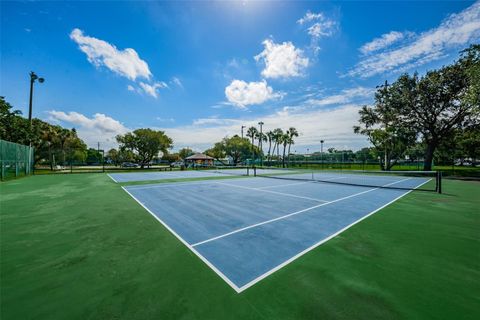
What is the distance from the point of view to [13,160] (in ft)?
60.2

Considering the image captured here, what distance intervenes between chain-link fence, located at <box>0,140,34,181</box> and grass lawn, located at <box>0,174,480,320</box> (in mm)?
17419

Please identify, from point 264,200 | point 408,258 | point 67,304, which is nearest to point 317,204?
point 264,200

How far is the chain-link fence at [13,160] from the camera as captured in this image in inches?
641

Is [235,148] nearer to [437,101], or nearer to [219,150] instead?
[219,150]

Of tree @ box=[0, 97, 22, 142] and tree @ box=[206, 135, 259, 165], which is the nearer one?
tree @ box=[0, 97, 22, 142]

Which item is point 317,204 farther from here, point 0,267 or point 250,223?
point 0,267

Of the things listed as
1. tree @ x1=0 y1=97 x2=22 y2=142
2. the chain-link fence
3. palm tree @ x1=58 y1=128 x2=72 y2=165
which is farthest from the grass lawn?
palm tree @ x1=58 y1=128 x2=72 y2=165

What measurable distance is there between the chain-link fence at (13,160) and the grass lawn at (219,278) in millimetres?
17419

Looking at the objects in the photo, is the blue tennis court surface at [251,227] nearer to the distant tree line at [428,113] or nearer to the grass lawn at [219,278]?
the grass lawn at [219,278]

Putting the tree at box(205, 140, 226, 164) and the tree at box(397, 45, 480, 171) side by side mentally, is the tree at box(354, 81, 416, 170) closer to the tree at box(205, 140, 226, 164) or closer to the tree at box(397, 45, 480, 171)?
the tree at box(397, 45, 480, 171)

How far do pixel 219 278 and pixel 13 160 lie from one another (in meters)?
26.4

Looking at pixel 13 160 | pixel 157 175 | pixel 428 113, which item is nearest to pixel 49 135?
pixel 13 160

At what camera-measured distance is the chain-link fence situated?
16.3 metres

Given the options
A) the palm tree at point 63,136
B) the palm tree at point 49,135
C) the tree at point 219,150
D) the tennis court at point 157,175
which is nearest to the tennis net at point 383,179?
the tennis court at point 157,175
